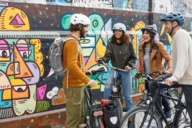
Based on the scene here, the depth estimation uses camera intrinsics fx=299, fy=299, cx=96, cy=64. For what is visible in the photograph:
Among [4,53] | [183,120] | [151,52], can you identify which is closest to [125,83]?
[151,52]

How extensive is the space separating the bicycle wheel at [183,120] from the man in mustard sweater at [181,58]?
33 centimetres

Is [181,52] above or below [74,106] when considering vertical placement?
above

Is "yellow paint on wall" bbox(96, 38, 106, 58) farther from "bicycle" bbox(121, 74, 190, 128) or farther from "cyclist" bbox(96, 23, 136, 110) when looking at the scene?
"bicycle" bbox(121, 74, 190, 128)

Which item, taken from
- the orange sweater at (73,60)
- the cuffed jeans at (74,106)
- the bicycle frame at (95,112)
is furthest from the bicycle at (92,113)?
the orange sweater at (73,60)

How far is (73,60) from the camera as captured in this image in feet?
13.5

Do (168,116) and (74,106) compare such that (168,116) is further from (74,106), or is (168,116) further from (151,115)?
(74,106)

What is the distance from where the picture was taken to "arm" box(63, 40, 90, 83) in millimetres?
4117

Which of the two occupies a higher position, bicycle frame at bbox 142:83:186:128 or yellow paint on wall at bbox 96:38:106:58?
yellow paint on wall at bbox 96:38:106:58

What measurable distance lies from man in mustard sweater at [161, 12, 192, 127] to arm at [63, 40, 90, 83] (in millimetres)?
1212

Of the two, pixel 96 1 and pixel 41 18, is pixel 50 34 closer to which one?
pixel 41 18

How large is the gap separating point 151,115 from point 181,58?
3.30ft

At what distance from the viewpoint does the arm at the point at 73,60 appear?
412cm

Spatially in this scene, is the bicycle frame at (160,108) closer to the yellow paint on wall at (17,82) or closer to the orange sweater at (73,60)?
the orange sweater at (73,60)

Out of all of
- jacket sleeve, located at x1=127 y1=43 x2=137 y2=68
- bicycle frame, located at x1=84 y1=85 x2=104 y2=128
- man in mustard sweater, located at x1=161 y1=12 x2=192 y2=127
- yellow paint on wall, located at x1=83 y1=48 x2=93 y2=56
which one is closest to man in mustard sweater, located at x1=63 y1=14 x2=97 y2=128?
bicycle frame, located at x1=84 y1=85 x2=104 y2=128
